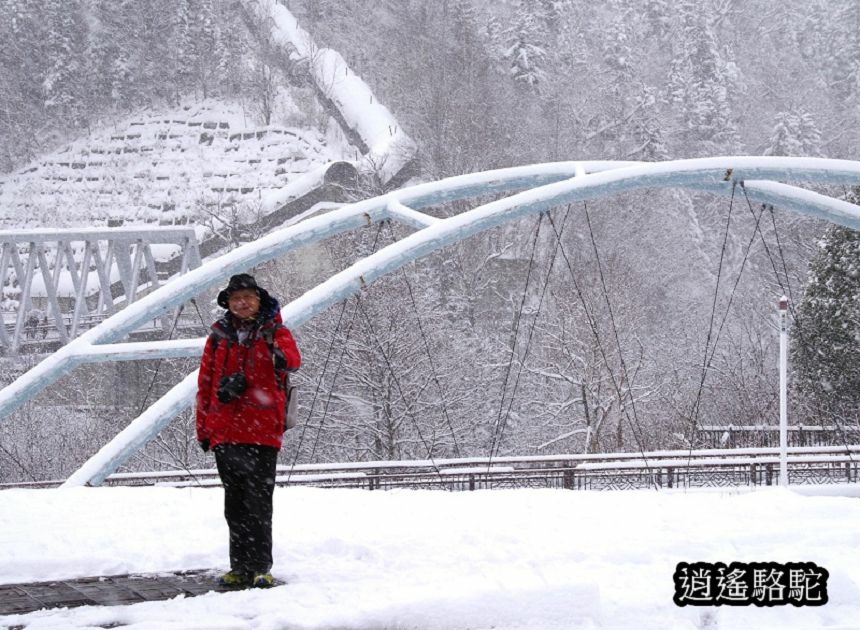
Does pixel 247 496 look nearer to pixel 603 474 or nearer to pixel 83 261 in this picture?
pixel 603 474

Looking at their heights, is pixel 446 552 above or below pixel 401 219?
below

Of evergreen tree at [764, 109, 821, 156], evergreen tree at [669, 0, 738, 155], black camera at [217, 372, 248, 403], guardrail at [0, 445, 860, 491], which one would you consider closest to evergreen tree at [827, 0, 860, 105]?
evergreen tree at [669, 0, 738, 155]

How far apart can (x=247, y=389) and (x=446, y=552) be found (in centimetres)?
133

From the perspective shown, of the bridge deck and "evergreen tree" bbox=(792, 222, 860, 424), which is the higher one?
"evergreen tree" bbox=(792, 222, 860, 424)

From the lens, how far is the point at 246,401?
5.04 m

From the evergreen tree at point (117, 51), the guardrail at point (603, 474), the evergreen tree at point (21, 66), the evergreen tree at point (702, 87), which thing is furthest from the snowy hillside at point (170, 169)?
the guardrail at point (603, 474)

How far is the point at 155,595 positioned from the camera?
4.78 metres

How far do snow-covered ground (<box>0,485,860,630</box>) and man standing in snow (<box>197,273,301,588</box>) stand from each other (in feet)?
1.41

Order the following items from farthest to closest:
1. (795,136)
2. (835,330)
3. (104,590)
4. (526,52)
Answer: (526,52), (795,136), (835,330), (104,590)

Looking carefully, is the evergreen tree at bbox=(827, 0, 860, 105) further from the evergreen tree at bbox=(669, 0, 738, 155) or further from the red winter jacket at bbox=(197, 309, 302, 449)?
the red winter jacket at bbox=(197, 309, 302, 449)

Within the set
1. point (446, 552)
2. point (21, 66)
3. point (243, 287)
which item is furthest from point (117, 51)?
point (446, 552)

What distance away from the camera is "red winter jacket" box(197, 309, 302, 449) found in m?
5.04

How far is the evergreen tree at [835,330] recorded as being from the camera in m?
24.6

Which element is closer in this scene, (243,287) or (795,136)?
(243,287)
